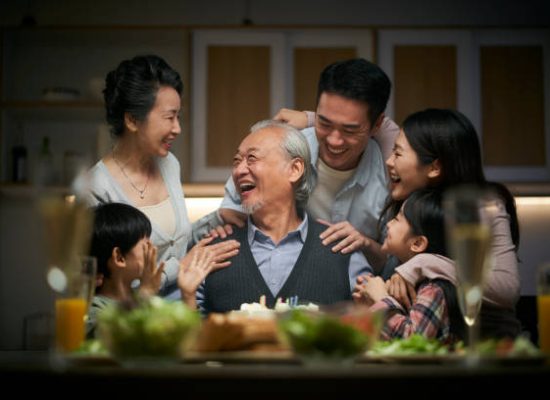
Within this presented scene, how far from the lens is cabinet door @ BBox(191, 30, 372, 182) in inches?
154

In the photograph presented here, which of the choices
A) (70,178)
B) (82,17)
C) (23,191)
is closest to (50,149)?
(23,191)

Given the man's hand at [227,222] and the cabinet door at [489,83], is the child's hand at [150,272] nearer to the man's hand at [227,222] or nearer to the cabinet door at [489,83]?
the man's hand at [227,222]

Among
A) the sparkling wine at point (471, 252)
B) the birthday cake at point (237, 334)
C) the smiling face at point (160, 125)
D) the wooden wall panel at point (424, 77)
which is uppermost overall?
the wooden wall panel at point (424, 77)

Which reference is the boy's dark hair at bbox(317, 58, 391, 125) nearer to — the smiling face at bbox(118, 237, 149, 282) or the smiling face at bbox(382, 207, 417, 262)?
the smiling face at bbox(382, 207, 417, 262)

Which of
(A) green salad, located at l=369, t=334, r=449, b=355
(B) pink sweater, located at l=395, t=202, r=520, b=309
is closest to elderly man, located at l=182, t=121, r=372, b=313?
(B) pink sweater, located at l=395, t=202, r=520, b=309

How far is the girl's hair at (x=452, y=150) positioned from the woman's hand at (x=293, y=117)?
0.46 m

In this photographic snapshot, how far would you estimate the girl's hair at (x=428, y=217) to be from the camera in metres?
3.18

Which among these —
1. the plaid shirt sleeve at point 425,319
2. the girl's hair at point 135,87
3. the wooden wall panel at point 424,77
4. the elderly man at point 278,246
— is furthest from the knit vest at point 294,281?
the wooden wall panel at point 424,77

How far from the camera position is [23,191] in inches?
161

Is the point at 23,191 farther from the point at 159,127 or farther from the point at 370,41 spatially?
the point at 370,41

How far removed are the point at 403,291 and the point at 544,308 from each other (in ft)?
4.03

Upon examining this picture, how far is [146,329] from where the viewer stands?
150cm

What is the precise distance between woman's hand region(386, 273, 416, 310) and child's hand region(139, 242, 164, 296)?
0.96m

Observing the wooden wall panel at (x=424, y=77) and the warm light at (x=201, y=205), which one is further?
the wooden wall panel at (x=424, y=77)
